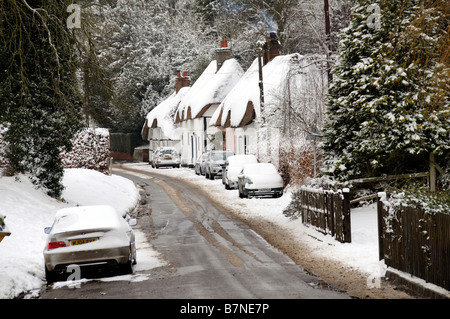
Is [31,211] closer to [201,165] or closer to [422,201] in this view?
[422,201]

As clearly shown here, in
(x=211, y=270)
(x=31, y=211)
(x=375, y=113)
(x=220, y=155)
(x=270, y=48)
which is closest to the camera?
(x=211, y=270)

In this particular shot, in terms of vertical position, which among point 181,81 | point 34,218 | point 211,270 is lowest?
point 211,270

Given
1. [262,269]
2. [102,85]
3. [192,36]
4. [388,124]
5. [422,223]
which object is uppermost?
[192,36]

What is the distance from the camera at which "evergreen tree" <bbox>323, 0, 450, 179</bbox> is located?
16.4m

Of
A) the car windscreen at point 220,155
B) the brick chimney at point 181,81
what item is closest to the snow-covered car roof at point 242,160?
the car windscreen at point 220,155

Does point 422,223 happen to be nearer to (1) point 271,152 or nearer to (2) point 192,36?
(1) point 271,152

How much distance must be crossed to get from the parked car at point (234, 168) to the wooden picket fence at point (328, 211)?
42.9 ft

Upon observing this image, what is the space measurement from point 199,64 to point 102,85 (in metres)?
51.7

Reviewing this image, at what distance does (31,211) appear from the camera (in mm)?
17828

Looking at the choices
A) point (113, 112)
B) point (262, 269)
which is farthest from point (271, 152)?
point (113, 112)

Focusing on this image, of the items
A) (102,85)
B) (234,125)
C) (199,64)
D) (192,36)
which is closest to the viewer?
(102,85)

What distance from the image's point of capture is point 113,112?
70.4m

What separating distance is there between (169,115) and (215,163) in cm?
2649

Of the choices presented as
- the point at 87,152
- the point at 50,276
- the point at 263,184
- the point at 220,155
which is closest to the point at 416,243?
the point at 50,276
